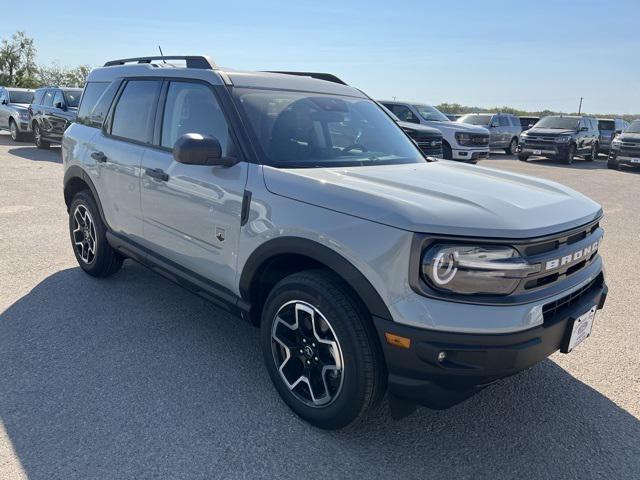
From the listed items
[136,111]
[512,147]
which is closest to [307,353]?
[136,111]

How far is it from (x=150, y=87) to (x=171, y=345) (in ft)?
6.44

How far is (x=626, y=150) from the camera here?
18281 millimetres

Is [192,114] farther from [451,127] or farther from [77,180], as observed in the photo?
[451,127]

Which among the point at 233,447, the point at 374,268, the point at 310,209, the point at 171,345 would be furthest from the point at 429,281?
the point at 171,345

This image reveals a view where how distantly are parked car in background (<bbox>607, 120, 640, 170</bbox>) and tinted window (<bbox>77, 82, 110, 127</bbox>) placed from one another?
732 inches

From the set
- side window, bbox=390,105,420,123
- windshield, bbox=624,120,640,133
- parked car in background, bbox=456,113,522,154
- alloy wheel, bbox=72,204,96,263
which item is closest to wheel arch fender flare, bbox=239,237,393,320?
alloy wheel, bbox=72,204,96,263

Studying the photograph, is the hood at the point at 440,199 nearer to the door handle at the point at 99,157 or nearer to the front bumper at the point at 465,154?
the door handle at the point at 99,157

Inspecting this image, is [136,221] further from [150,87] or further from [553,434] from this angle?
[553,434]

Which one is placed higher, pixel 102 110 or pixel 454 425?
pixel 102 110

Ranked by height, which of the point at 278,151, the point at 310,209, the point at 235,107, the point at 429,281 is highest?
the point at 235,107

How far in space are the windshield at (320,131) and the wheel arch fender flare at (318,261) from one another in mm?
522

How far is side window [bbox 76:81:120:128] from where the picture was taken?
4513mm

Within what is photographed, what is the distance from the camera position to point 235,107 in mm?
3170

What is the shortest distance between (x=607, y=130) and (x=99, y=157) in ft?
86.1
